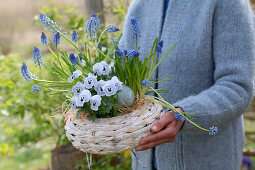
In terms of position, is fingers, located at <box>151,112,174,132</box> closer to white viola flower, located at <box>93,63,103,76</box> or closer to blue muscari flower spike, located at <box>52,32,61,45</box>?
white viola flower, located at <box>93,63,103,76</box>

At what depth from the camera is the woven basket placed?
0.96 metres

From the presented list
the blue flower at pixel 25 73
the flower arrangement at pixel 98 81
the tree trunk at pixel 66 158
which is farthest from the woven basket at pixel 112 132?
the tree trunk at pixel 66 158

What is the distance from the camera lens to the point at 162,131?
41.4 inches

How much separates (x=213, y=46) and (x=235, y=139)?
506mm

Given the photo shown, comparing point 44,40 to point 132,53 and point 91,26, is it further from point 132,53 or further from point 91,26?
point 132,53

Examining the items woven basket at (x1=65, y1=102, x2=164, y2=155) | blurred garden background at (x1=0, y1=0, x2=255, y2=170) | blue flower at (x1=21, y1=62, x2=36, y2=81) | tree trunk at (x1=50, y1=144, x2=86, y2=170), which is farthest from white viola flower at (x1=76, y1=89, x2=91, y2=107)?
tree trunk at (x1=50, y1=144, x2=86, y2=170)

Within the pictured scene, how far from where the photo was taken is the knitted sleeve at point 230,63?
1221 mm

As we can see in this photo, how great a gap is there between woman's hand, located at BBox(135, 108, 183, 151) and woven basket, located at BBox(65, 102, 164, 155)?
2 cm

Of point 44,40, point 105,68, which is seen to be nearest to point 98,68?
point 105,68

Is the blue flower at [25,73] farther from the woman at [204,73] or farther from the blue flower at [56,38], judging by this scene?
the woman at [204,73]

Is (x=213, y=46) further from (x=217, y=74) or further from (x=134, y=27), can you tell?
(x=134, y=27)

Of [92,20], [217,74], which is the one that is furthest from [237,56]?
[92,20]

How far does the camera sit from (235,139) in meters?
1.48

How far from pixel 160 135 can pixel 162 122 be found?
5cm
